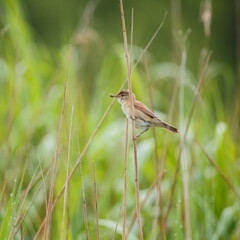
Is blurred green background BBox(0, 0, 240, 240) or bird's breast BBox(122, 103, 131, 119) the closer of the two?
bird's breast BBox(122, 103, 131, 119)

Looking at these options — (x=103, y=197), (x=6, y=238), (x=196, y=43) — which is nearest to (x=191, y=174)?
(x=103, y=197)

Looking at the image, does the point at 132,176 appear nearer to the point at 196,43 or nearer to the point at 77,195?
the point at 77,195

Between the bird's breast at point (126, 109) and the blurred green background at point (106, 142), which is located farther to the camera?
the blurred green background at point (106, 142)

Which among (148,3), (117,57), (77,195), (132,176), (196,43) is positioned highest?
(148,3)

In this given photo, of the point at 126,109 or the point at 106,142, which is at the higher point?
the point at 106,142

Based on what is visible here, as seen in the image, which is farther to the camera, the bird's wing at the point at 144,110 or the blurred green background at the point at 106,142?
the blurred green background at the point at 106,142

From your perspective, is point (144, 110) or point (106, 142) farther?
point (106, 142)

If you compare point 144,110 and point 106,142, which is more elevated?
point 106,142

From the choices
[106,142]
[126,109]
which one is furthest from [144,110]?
[106,142]

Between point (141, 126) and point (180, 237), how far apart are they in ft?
1.78

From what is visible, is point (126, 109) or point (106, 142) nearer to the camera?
point (126, 109)

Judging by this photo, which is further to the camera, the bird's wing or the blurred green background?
the blurred green background

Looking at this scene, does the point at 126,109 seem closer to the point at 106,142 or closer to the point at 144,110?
the point at 144,110

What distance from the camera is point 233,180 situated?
3.20m
